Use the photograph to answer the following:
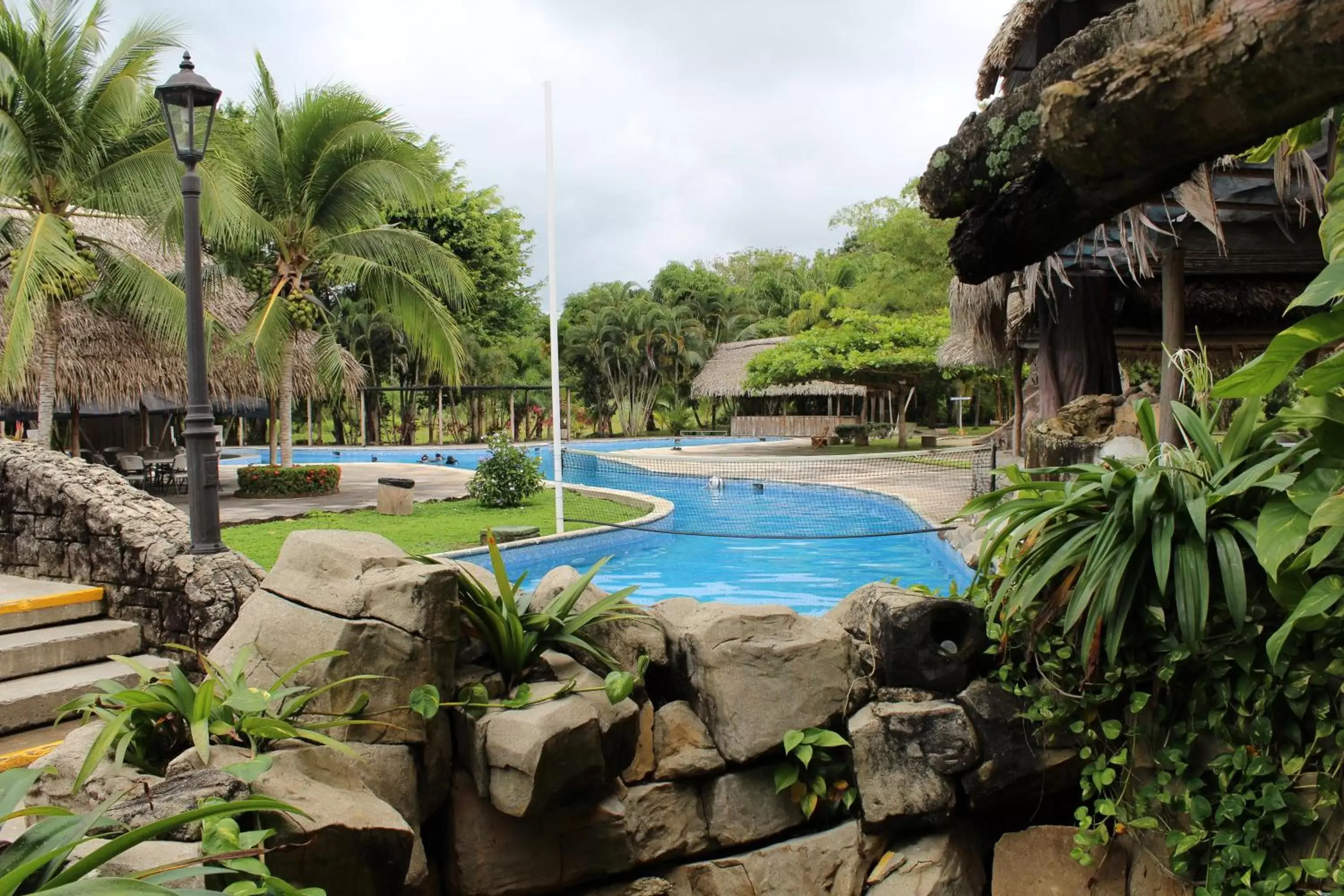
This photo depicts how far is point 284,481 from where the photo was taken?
16.1 metres

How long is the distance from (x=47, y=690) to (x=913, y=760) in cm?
396

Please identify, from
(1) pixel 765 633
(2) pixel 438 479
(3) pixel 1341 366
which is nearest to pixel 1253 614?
(3) pixel 1341 366

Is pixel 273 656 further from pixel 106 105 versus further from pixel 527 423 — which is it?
pixel 527 423

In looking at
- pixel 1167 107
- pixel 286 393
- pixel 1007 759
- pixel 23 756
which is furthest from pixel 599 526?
pixel 1167 107

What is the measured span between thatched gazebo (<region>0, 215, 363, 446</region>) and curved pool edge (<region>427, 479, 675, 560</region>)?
231 inches

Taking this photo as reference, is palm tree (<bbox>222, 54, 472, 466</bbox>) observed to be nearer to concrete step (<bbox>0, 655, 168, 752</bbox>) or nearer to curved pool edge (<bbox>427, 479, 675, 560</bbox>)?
curved pool edge (<bbox>427, 479, 675, 560</bbox>)

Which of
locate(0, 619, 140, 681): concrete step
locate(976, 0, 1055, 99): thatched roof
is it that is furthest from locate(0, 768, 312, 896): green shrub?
locate(976, 0, 1055, 99): thatched roof

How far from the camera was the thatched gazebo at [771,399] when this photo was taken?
3619cm

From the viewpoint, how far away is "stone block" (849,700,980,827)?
127 inches

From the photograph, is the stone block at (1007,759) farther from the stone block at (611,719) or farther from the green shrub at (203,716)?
the green shrub at (203,716)

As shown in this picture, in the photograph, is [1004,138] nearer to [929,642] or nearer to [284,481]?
[929,642]

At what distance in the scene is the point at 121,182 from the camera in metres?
12.2

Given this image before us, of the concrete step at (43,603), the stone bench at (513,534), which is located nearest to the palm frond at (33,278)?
the stone bench at (513,534)

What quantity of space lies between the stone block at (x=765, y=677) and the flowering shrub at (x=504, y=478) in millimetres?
11683
